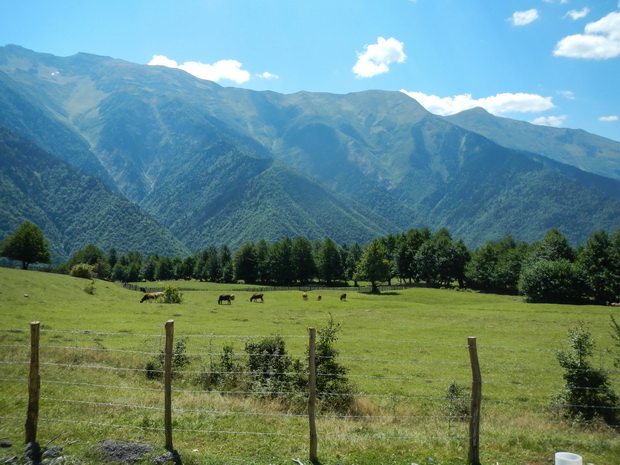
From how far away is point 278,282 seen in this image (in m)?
123

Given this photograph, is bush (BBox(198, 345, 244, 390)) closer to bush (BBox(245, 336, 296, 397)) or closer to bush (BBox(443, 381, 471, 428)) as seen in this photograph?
bush (BBox(245, 336, 296, 397))

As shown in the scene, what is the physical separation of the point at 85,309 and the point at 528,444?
4180cm

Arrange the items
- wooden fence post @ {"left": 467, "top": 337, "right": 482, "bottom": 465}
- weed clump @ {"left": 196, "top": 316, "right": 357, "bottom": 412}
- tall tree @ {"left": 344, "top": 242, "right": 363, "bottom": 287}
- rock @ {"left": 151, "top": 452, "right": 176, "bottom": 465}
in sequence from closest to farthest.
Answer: rock @ {"left": 151, "top": 452, "right": 176, "bottom": 465} < wooden fence post @ {"left": 467, "top": 337, "right": 482, "bottom": 465} < weed clump @ {"left": 196, "top": 316, "right": 357, "bottom": 412} < tall tree @ {"left": 344, "top": 242, "right": 363, "bottom": 287}

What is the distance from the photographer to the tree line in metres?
72.8

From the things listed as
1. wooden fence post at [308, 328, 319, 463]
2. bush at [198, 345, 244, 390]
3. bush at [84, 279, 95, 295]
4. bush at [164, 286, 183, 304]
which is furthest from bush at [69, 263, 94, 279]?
wooden fence post at [308, 328, 319, 463]

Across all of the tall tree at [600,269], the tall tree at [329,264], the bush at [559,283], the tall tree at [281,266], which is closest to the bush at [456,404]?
the bush at [559,283]

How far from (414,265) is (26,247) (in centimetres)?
10255

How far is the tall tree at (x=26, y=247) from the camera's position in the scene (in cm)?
8225

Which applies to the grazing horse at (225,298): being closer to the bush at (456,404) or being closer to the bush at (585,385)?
the bush at (456,404)

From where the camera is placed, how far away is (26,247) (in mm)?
83125

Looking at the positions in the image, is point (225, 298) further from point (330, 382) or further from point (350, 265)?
point (350, 265)

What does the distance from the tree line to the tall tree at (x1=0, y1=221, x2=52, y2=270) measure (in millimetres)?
175

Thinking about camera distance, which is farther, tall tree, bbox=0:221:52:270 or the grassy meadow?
tall tree, bbox=0:221:52:270

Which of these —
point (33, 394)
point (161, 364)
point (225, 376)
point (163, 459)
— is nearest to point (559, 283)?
point (225, 376)
